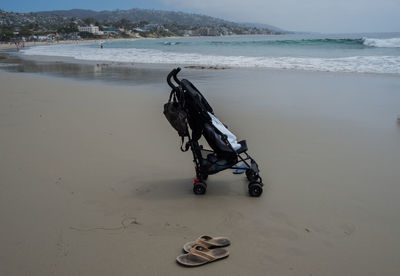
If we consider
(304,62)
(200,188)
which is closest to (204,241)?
(200,188)

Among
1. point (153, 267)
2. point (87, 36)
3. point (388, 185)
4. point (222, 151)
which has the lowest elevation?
point (153, 267)

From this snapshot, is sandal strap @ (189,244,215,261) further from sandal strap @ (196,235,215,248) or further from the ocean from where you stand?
the ocean

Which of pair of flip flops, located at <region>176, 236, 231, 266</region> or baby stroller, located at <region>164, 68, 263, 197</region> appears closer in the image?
pair of flip flops, located at <region>176, 236, 231, 266</region>

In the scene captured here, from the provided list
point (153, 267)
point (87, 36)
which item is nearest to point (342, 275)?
point (153, 267)

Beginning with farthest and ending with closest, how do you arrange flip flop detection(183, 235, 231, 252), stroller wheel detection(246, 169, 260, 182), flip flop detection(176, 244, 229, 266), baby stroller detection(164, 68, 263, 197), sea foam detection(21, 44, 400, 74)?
sea foam detection(21, 44, 400, 74)
stroller wheel detection(246, 169, 260, 182)
baby stroller detection(164, 68, 263, 197)
flip flop detection(183, 235, 231, 252)
flip flop detection(176, 244, 229, 266)

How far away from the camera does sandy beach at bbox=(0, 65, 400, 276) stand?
2.54 metres

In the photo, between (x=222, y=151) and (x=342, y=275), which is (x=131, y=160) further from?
(x=342, y=275)

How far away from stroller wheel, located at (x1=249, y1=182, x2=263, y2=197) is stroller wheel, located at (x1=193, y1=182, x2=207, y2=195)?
50 cm

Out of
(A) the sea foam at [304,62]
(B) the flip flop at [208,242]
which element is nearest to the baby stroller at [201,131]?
(B) the flip flop at [208,242]

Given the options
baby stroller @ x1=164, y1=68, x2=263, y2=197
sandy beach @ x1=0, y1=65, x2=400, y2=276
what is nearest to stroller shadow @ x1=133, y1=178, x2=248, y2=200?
sandy beach @ x1=0, y1=65, x2=400, y2=276

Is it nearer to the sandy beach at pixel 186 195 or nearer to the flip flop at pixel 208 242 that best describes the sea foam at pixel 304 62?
the sandy beach at pixel 186 195

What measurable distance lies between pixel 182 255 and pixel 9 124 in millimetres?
5043

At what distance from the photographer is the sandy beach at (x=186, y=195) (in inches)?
99.9

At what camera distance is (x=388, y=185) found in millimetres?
3691
